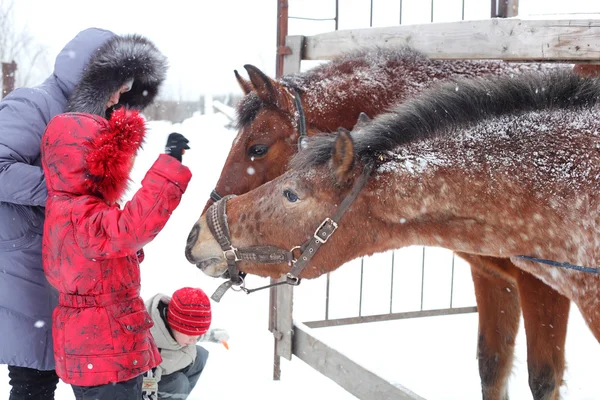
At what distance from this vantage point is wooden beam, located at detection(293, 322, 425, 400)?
344 cm

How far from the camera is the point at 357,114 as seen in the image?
3.23 meters

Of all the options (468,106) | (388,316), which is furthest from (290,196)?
(388,316)

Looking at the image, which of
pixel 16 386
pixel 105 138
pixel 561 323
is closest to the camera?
pixel 105 138

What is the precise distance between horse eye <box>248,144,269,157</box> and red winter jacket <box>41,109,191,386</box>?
816mm

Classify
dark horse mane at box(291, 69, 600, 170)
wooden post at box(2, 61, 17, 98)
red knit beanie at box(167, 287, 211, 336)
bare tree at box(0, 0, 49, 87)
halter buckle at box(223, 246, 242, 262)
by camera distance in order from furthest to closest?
bare tree at box(0, 0, 49, 87) < wooden post at box(2, 61, 17, 98) < red knit beanie at box(167, 287, 211, 336) < halter buckle at box(223, 246, 242, 262) < dark horse mane at box(291, 69, 600, 170)

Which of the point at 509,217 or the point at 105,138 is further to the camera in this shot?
the point at 105,138

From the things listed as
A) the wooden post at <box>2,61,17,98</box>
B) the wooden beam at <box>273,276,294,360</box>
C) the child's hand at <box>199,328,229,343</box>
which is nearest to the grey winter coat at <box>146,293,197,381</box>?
the child's hand at <box>199,328,229,343</box>

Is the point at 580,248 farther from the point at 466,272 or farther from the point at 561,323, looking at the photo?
the point at 466,272

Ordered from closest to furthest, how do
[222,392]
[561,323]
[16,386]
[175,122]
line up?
1. [16,386]
2. [561,323]
3. [222,392]
4. [175,122]

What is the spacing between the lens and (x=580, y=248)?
6.66 ft

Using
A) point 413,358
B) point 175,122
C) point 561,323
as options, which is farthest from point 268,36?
point 561,323

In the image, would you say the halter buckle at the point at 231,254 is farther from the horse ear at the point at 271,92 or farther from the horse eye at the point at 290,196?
the horse ear at the point at 271,92

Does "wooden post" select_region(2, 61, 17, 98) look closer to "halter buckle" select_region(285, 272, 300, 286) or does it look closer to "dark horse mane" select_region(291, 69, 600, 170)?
"halter buckle" select_region(285, 272, 300, 286)

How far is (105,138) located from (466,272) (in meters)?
6.02
